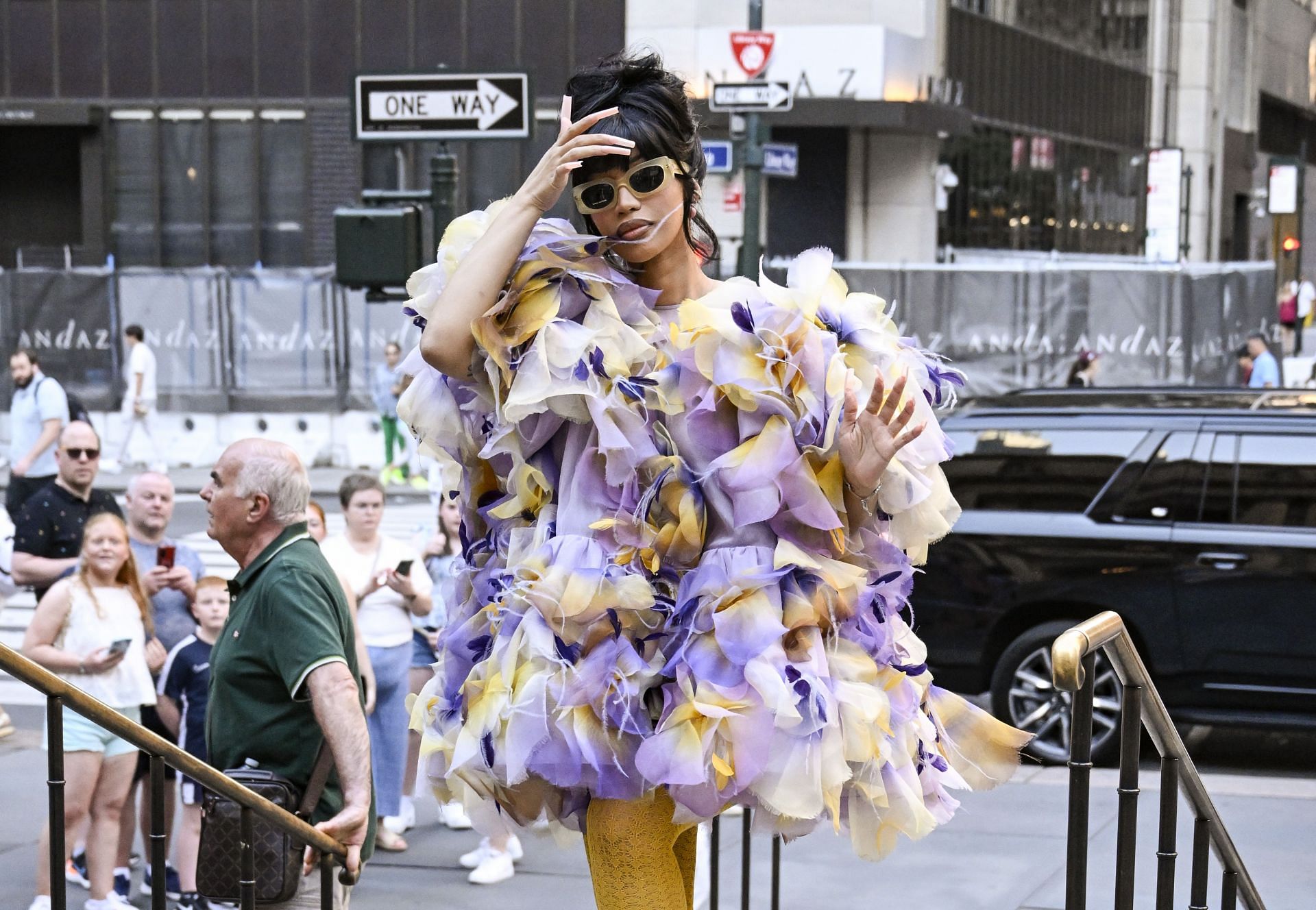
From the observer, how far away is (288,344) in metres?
22.7

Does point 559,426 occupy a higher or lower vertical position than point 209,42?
lower

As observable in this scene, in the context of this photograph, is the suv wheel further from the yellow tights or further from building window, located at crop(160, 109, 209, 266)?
building window, located at crop(160, 109, 209, 266)

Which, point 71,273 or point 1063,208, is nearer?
point 71,273

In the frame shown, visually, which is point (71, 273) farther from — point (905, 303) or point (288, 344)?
point (905, 303)

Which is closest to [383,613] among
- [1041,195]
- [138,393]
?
[138,393]

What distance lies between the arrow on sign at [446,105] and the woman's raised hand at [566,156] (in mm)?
5570

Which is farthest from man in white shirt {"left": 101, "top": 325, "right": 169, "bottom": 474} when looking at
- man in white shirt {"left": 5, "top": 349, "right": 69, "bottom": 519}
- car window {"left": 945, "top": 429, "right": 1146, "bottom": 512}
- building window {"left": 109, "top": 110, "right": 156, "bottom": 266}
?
car window {"left": 945, "top": 429, "right": 1146, "bottom": 512}

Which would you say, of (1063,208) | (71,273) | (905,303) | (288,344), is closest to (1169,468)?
(905,303)

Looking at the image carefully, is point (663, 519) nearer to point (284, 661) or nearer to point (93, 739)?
point (284, 661)

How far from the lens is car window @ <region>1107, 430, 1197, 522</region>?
8.55m

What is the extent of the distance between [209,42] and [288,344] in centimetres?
633

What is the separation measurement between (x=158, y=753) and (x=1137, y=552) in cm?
610

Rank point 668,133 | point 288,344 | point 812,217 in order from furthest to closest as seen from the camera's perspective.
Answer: point 812,217, point 288,344, point 668,133

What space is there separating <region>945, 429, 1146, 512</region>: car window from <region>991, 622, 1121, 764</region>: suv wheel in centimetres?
64
